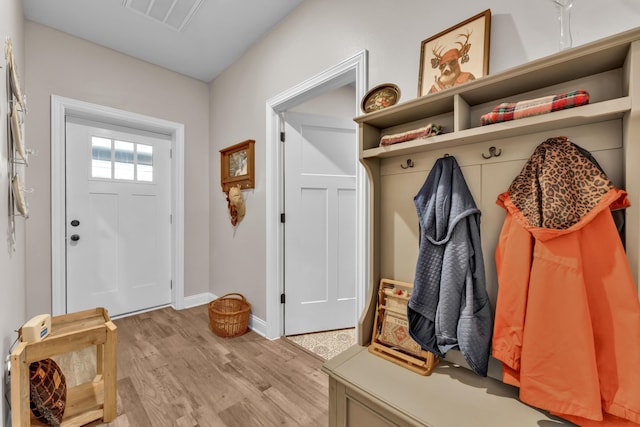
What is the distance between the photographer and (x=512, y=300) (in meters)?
0.91

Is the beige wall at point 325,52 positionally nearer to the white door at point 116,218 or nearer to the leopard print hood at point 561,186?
the leopard print hood at point 561,186

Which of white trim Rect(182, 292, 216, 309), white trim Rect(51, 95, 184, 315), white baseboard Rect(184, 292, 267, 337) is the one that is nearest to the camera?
white trim Rect(51, 95, 184, 315)

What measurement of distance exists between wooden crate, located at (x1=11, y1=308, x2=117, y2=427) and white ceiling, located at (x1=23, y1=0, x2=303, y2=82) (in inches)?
88.9

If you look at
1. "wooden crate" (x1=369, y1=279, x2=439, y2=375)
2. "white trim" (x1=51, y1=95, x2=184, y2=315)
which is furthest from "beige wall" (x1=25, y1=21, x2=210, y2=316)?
"wooden crate" (x1=369, y1=279, x2=439, y2=375)

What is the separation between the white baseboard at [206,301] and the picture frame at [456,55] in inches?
87.1

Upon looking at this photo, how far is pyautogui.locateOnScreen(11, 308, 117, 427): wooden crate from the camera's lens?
3.77 feet

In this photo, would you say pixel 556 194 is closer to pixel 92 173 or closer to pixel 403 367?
pixel 403 367

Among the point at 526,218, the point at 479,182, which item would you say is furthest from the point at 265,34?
the point at 526,218

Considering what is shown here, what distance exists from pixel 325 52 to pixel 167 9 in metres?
1.32

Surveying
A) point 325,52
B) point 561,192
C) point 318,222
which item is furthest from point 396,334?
point 325,52

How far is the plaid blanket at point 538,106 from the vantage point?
0.79 m

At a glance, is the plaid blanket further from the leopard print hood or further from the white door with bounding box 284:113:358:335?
the white door with bounding box 284:113:358:335

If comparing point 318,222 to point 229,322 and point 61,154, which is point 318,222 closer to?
point 229,322

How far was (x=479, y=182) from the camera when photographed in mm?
1095
